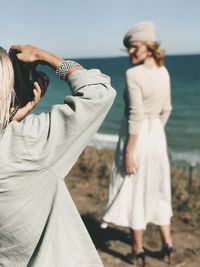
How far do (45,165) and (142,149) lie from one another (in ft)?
10.7

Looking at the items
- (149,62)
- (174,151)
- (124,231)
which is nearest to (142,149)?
(149,62)

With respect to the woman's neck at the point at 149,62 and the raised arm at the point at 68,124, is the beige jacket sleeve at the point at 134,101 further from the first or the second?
the raised arm at the point at 68,124

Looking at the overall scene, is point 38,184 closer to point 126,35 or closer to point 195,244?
point 126,35

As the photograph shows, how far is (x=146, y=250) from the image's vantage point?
527 centimetres

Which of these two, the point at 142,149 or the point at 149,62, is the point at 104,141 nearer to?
the point at 142,149

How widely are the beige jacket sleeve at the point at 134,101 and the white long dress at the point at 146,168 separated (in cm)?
1

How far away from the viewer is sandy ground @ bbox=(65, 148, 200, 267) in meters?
5.07

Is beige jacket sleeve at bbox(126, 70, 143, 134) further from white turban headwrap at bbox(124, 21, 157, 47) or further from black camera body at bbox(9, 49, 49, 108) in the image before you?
black camera body at bbox(9, 49, 49, 108)

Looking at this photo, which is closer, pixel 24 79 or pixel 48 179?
pixel 48 179

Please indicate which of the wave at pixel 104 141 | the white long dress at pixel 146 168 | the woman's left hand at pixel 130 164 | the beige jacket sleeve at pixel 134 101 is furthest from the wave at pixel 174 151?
the beige jacket sleeve at pixel 134 101

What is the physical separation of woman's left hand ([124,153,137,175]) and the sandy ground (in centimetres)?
99

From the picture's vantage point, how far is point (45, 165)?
146 cm

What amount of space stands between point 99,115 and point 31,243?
0.46 metres

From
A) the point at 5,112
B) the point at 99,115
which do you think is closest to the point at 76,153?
the point at 99,115
